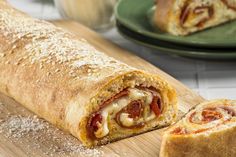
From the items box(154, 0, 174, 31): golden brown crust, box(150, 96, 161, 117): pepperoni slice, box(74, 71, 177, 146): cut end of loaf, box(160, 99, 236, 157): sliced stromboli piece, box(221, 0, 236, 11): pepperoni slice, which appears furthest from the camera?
box(221, 0, 236, 11): pepperoni slice

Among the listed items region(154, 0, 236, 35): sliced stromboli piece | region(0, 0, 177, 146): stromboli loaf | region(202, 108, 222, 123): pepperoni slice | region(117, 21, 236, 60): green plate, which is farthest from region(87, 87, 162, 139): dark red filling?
region(154, 0, 236, 35): sliced stromboli piece

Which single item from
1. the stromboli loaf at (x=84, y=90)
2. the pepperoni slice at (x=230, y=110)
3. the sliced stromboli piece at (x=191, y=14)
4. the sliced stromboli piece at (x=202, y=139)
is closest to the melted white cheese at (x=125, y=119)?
the stromboli loaf at (x=84, y=90)

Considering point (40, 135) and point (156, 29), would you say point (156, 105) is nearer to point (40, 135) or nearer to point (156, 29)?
point (40, 135)

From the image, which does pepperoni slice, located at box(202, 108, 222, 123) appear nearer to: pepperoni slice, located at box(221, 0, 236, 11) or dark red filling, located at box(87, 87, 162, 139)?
dark red filling, located at box(87, 87, 162, 139)

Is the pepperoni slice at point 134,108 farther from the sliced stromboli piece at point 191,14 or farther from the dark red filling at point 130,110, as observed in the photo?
the sliced stromboli piece at point 191,14

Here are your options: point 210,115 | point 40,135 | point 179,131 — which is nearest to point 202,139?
point 179,131

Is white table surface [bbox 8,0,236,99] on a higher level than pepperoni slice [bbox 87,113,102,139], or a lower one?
lower
